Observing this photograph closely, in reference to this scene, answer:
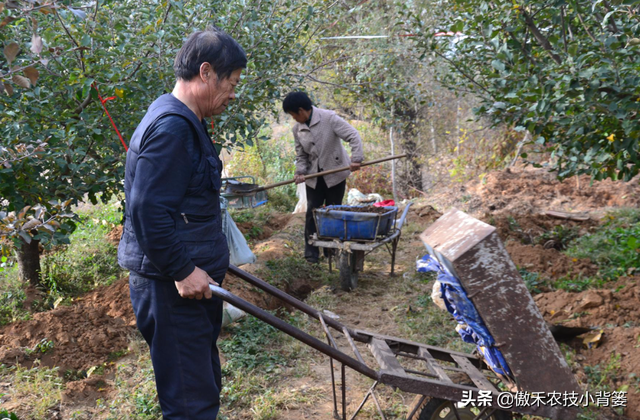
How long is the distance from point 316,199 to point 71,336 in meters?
3.44

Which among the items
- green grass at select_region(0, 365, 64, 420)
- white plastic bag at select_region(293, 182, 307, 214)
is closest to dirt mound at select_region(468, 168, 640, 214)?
white plastic bag at select_region(293, 182, 307, 214)

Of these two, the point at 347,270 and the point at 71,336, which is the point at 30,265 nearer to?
the point at 71,336

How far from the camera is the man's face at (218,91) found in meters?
2.35

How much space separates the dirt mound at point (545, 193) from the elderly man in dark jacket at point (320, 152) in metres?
4.16

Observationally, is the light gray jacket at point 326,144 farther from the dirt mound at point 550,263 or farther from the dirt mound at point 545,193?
the dirt mound at point 545,193

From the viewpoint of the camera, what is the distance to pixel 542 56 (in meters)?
5.05

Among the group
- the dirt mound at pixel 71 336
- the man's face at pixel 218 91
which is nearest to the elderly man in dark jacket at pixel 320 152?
the dirt mound at pixel 71 336

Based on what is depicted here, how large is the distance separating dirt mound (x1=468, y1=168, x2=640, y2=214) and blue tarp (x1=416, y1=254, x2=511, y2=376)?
275 inches

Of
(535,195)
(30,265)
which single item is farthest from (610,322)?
(535,195)

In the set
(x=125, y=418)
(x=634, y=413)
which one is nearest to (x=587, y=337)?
(x=634, y=413)

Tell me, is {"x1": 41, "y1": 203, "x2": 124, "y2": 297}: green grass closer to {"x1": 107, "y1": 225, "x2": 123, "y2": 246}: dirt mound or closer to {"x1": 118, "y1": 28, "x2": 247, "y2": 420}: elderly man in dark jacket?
{"x1": 107, "y1": 225, "x2": 123, "y2": 246}: dirt mound

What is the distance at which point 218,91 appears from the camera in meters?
2.37

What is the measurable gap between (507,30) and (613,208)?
6.16 m

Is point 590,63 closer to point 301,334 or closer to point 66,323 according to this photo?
point 301,334
